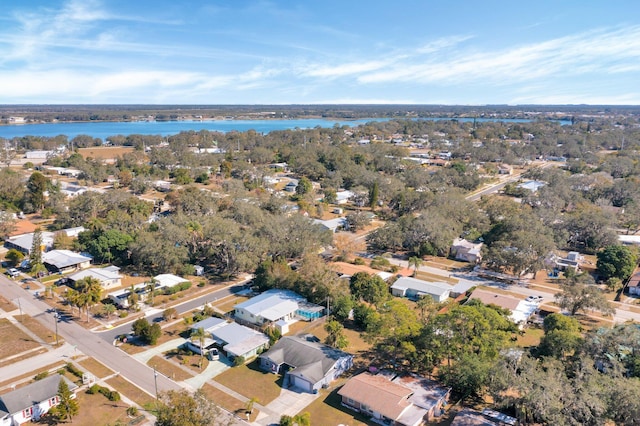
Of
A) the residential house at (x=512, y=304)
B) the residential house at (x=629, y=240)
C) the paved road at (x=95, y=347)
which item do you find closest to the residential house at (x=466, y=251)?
the residential house at (x=512, y=304)

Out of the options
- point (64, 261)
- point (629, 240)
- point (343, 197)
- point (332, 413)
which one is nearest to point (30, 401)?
point (332, 413)

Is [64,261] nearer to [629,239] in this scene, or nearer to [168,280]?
[168,280]

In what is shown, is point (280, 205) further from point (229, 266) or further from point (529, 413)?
point (529, 413)

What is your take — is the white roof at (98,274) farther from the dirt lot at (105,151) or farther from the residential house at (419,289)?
the dirt lot at (105,151)

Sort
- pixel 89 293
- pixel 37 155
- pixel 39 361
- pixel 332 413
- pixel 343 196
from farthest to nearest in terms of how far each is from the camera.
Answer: pixel 37 155, pixel 343 196, pixel 89 293, pixel 39 361, pixel 332 413

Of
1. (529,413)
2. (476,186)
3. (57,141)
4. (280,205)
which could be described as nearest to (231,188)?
(280,205)
